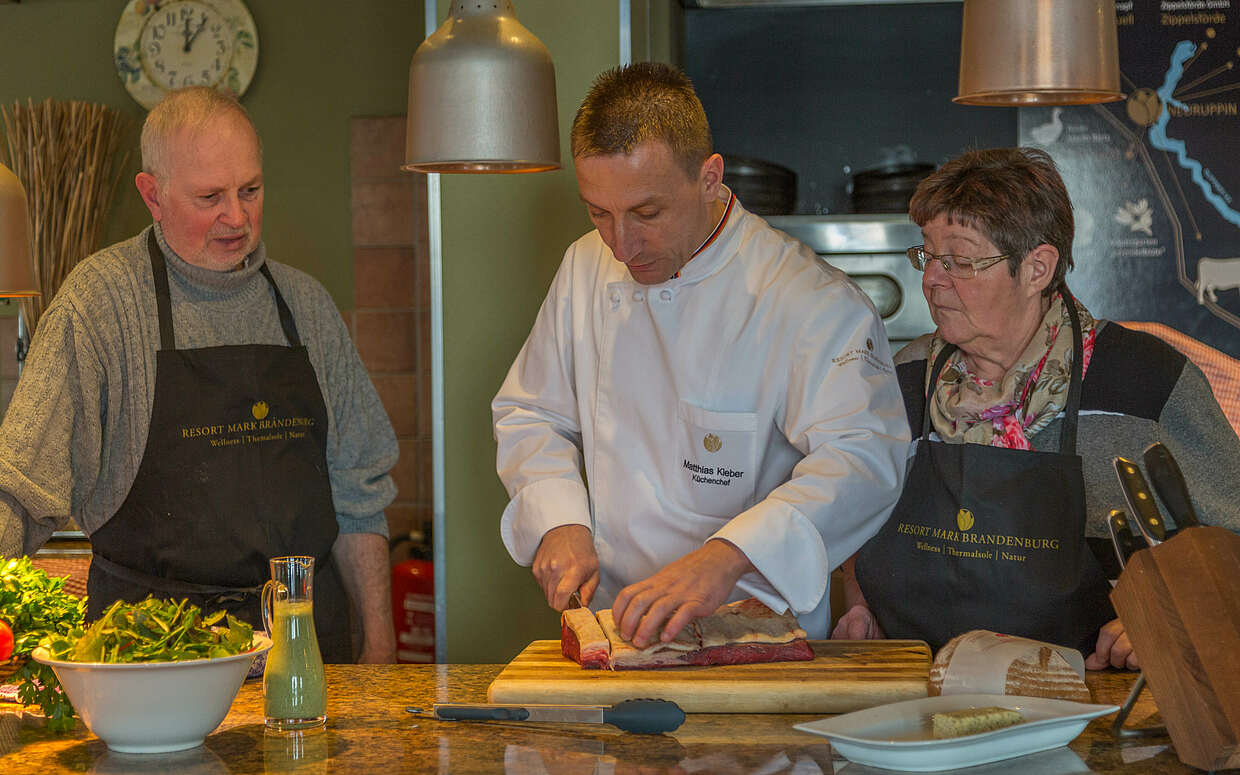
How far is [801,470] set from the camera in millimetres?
2027

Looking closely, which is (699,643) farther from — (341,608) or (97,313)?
(97,313)

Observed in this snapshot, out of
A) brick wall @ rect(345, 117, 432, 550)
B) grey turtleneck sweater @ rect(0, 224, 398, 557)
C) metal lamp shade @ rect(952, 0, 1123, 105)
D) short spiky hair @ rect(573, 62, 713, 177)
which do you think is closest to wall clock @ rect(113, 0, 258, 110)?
brick wall @ rect(345, 117, 432, 550)

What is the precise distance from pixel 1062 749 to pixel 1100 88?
2.97 ft

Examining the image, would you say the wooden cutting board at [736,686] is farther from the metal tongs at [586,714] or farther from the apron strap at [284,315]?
the apron strap at [284,315]

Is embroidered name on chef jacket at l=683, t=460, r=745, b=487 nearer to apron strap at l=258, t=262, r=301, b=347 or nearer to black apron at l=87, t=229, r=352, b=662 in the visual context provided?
black apron at l=87, t=229, r=352, b=662

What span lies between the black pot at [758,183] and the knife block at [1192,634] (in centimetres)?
197

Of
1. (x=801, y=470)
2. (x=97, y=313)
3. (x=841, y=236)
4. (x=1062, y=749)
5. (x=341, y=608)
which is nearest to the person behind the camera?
(x=1062, y=749)

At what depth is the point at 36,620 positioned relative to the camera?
1743 millimetres

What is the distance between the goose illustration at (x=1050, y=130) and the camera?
356cm

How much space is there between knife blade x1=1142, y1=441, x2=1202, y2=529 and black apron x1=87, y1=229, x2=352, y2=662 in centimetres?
161

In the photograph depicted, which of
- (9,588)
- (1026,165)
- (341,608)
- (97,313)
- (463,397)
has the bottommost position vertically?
(341,608)

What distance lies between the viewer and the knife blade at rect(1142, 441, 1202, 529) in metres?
1.50

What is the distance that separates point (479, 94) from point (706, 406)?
72cm

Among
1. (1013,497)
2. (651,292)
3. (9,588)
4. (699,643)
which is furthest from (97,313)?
(1013,497)
